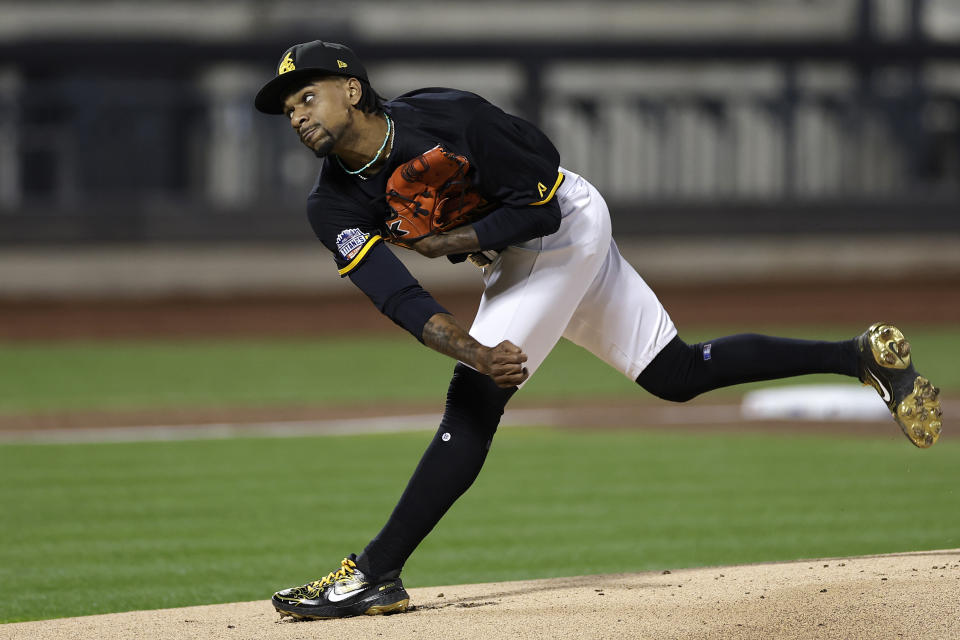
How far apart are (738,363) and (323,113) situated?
160cm

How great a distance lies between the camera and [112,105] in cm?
1889

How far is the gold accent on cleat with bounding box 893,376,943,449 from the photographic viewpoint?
435cm

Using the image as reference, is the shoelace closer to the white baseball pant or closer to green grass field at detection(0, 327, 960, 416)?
the white baseball pant

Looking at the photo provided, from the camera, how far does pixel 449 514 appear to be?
23.5 ft

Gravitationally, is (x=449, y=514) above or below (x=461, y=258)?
below

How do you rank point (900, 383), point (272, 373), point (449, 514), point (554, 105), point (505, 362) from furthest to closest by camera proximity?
point (554, 105), point (272, 373), point (449, 514), point (900, 383), point (505, 362)

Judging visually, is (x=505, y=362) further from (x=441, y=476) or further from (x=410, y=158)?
(x=410, y=158)

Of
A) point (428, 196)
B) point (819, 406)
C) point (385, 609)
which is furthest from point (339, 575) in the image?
point (819, 406)

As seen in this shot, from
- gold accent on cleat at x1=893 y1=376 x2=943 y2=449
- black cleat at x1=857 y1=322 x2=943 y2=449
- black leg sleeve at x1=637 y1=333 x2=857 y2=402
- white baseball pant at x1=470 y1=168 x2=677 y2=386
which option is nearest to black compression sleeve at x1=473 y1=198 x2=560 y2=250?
white baseball pant at x1=470 y1=168 x2=677 y2=386

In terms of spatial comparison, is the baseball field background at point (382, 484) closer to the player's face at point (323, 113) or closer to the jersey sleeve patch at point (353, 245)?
the jersey sleeve patch at point (353, 245)

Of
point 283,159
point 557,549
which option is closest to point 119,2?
point 283,159

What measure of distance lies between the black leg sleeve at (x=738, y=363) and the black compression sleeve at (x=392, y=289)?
0.90 metres

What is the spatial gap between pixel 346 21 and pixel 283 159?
5.50m

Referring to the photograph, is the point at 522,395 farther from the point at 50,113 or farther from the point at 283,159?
the point at 50,113
